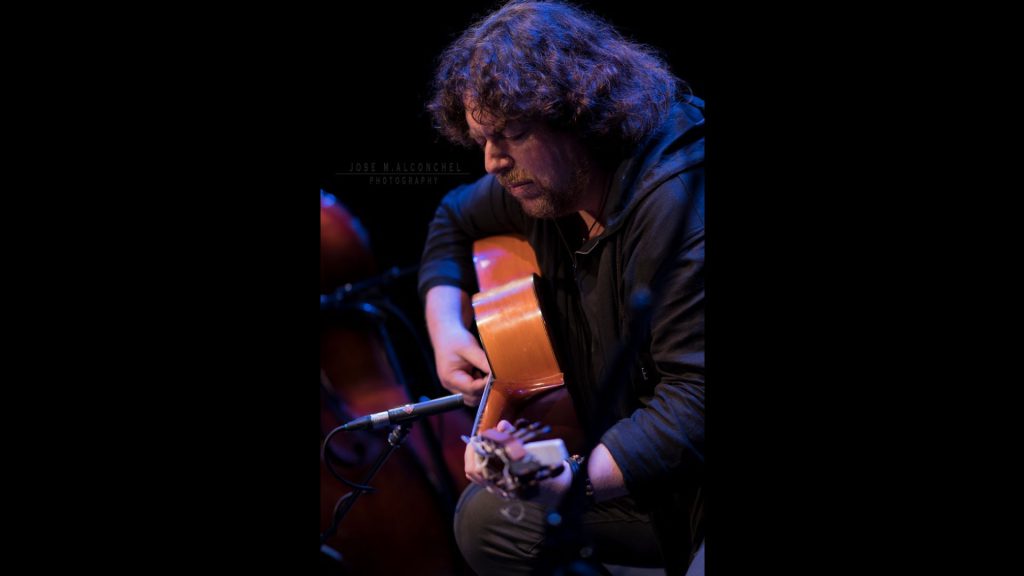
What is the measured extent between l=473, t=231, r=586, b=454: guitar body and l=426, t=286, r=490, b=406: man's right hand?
0.14 meters

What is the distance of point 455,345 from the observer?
1914mm

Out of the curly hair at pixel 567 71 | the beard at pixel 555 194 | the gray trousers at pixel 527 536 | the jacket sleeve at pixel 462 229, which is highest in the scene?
the curly hair at pixel 567 71

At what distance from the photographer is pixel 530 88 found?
1.60m

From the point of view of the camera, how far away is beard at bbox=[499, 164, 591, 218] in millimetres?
1672

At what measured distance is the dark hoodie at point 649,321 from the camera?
144 centimetres

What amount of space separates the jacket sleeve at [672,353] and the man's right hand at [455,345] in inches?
19.0

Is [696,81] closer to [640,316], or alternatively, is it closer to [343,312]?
[640,316]

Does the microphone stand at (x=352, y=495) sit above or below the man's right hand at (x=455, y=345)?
below

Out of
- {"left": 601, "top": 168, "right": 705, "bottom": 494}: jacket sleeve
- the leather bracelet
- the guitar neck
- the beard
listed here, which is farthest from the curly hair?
the leather bracelet

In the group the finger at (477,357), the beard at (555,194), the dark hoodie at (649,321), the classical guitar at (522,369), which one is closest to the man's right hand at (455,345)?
the finger at (477,357)

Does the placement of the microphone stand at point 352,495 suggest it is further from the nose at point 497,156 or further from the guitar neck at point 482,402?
the nose at point 497,156

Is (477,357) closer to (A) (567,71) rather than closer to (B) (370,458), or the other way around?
(B) (370,458)

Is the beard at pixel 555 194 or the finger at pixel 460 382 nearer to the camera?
the beard at pixel 555 194

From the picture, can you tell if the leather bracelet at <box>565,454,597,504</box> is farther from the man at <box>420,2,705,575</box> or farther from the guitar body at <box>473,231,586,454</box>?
the guitar body at <box>473,231,586,454</box>
